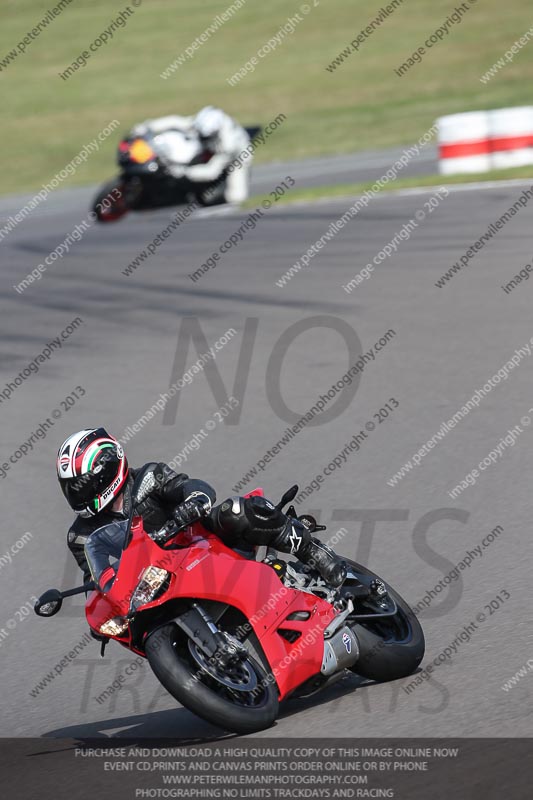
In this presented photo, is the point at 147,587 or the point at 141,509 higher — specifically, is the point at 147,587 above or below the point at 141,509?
below

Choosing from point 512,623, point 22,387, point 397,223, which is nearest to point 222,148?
point 397,223

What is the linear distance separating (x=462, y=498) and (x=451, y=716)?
A: 2977 mm

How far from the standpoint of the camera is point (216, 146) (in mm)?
20422

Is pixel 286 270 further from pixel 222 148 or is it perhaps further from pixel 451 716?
pixel 451 716

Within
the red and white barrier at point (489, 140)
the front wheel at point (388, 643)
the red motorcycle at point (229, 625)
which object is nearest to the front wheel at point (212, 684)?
the red motorcycle at point (229, 625)

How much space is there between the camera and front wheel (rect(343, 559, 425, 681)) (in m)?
5.69

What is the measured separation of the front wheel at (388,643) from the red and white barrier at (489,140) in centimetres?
1400

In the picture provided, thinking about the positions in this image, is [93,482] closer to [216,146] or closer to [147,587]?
[147,587]

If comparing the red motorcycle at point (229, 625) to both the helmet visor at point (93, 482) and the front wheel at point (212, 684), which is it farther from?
the helmet visor at point (93, 482)

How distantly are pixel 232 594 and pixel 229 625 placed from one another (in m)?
0.19

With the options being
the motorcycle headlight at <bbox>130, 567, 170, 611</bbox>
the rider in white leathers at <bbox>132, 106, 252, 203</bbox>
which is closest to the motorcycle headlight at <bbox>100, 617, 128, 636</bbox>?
the motorcycle headlight at <bbox>130, 567, 170, 611</bbox>

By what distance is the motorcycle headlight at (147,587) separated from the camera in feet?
16.9

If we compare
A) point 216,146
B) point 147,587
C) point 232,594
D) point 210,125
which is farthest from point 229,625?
point 210,125

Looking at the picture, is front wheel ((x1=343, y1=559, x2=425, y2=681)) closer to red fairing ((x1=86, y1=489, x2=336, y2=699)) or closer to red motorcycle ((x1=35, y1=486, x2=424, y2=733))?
red motorcycle ((x1=35, y1=486, x2=424, y2=733))
